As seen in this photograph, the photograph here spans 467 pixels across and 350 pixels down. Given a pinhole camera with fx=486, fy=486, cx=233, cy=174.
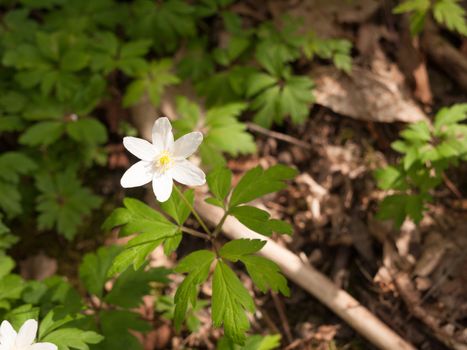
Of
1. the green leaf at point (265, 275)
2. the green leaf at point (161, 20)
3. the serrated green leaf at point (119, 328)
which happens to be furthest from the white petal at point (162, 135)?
the green leaf at point (161, 20)

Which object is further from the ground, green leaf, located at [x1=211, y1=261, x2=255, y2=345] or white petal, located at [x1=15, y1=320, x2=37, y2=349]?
green leaf, located at [x1=211, y1=261, x2=255, y2=345]

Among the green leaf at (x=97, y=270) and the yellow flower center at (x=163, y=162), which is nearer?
the yellow flower center at (x=163, y=162)

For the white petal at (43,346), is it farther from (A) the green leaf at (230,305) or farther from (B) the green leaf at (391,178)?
(B) the green leaf at (391,178)

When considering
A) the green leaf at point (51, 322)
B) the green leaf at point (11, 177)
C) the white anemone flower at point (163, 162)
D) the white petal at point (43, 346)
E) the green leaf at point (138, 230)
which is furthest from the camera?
the green leaf at point (11, 177)

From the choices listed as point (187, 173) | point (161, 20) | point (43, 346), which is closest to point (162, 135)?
point (187, 173)

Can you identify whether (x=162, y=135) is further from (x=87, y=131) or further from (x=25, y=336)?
(x=87, y=131)

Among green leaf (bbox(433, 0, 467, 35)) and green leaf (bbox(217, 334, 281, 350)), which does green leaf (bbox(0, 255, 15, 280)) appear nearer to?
green leaf (bbox(217, 334, 281, 350))

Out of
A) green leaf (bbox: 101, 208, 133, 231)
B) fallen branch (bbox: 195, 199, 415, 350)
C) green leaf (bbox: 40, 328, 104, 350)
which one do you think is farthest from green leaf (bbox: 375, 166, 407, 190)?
green leaf (bbox: 40, 328, 104, 350)
